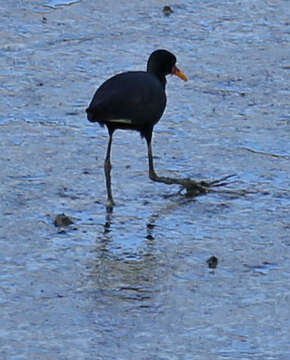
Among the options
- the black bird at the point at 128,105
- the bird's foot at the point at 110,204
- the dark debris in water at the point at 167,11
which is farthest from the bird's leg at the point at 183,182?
the dark debris in water at the point at 167,11

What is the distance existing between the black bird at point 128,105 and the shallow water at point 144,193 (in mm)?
386

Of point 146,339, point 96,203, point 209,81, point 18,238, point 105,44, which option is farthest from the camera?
point 105,44

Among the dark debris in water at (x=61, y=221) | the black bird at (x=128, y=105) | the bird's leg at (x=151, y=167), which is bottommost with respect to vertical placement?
the dark debris in water at (x=61, y=221)

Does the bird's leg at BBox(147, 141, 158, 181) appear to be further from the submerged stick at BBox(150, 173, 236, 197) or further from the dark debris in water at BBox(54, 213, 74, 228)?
the dark debris in water at BBox(54, 213, 74, 228)

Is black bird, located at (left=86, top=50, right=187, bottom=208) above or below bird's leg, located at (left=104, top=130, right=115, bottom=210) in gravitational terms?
above

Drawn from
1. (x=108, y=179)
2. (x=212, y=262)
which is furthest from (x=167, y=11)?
(x=212, y=262)

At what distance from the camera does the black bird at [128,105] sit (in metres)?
7.40

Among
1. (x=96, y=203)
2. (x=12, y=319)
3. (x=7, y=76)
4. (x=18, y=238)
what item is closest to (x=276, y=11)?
(x=7, y=76)

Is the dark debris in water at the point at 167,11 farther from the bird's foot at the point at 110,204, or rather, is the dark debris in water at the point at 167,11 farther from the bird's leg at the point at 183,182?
the bird's foot at the point at 110,204

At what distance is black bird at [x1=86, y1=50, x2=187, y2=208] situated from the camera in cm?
740

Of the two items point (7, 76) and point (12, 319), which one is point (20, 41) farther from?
point (12, 319)

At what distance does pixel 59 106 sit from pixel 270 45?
258 cm

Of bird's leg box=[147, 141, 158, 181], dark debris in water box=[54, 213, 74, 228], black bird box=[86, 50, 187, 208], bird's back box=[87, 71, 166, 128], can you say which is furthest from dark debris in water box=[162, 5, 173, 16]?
→ dark debris in water box=[54, 213, 74, 228]

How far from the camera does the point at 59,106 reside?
941cm
